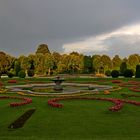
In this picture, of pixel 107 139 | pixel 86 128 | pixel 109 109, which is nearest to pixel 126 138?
pixel 107 139

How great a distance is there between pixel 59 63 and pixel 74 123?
43.2 metres

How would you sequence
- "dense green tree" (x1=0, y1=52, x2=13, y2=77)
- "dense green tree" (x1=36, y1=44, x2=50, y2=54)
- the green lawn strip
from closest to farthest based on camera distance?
the green lawn strip → "dense green tree" (x1=0, y1=52, x2=13, y2=77) → "dense green tree" (x1=36, y1=44, x2=50, y2=54)

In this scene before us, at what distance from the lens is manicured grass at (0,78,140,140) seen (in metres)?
7.12

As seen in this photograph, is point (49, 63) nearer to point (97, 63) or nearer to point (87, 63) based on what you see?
point (87, 63)

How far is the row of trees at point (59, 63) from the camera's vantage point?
161ft

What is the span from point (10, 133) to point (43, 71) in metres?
42.8

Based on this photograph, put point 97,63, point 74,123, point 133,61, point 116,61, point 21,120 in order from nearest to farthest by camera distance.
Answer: point 74,123
point 21,120
point 133,61
point 97,63
point 116,61

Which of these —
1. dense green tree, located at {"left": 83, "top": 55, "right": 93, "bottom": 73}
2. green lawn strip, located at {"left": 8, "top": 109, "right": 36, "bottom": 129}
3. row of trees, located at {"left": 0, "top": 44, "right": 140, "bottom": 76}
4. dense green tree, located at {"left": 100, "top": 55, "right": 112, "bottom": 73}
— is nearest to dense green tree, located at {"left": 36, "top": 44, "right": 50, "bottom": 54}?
row of trees, located at {"left": 0, "top": 44, "right": 140, "bottom": 76}

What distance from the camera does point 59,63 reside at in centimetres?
5156

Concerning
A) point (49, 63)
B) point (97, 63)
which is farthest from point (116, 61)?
point (49, 63)

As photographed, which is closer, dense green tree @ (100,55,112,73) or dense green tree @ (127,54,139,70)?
dense green tree @ (127,54,139,70)

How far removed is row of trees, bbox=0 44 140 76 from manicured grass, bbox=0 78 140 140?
33.9 m

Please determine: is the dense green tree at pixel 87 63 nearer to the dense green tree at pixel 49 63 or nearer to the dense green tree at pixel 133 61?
the dense green tree at pixel 133 61

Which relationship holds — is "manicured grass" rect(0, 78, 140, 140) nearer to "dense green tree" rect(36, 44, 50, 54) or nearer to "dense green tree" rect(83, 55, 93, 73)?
"dense green tree" rect(83, 55, 93, 73)
